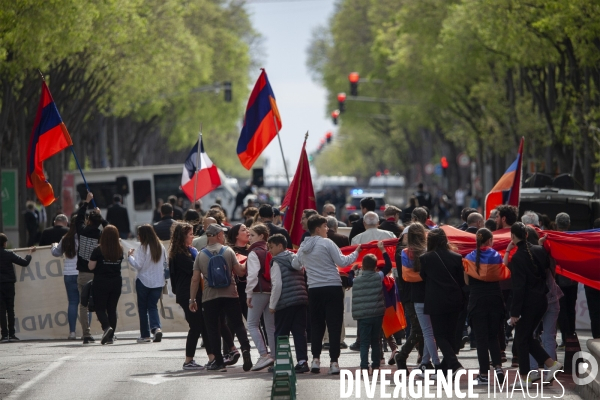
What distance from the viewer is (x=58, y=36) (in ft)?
97.4

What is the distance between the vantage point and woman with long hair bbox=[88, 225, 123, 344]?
16172mm

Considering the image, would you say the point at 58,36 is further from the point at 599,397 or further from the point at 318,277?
the point at 599,397

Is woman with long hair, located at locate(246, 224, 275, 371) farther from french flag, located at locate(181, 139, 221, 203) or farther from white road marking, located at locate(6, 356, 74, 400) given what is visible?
french flag, located at locate(181, 139, 221, 203)

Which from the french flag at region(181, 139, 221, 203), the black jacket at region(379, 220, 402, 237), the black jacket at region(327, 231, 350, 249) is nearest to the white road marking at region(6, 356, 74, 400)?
the black jacket at region(327, 231, 350, 249)

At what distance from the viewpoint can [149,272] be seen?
16406 mm

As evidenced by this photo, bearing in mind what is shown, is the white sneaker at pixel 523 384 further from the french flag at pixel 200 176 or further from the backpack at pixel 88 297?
the french flag at pixel 200 176

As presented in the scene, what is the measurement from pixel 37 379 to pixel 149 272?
11.4 feet

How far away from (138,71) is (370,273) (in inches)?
1181

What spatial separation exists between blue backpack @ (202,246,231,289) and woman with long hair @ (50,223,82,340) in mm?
4401

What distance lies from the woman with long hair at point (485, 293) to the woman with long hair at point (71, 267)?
6.72 meters

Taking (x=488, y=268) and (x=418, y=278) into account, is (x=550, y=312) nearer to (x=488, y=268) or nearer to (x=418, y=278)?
(x=488, y=268)

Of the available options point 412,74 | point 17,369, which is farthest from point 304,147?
point 412,74

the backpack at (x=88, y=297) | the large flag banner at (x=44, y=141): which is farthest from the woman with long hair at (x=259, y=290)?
the large flag banner at (x=44, y=141)

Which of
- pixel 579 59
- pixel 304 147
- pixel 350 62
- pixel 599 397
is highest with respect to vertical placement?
pixel 350 62
